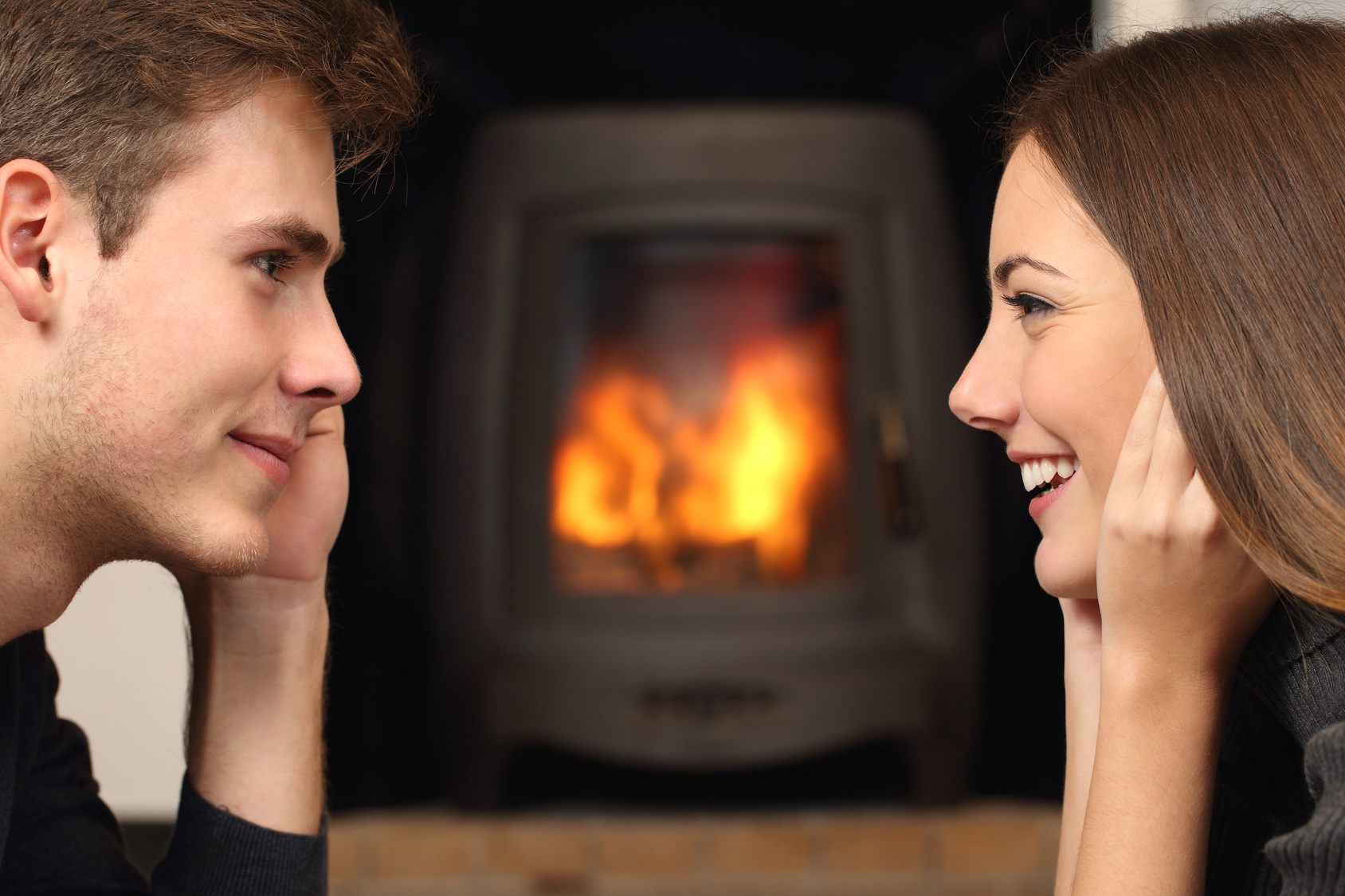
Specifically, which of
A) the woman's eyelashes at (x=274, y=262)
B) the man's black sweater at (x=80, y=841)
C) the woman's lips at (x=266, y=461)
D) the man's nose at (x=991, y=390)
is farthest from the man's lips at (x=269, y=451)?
the man's nose at (x=991, y=390)

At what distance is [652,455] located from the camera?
2035 mm

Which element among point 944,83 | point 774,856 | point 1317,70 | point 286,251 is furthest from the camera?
point 944,83

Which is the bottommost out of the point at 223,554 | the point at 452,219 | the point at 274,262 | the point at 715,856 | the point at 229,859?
the point at 715,856

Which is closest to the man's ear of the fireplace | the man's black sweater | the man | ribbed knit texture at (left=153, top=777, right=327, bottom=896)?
the man

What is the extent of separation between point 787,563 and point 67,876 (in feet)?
4.20

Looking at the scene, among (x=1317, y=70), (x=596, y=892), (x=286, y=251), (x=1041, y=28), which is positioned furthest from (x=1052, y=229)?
(x=596, y=892)

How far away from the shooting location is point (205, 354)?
884 mm

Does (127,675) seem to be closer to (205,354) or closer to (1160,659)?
(205,354)

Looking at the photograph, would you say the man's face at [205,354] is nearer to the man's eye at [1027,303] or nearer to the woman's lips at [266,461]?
the woman's lips at [266,461]

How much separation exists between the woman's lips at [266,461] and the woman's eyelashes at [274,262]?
140 mm

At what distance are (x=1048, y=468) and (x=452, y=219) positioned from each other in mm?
1435

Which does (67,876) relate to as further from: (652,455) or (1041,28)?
(1041,28)

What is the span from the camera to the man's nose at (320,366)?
37.2 inches

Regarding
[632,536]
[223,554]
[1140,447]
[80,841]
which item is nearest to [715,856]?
[632,536]
